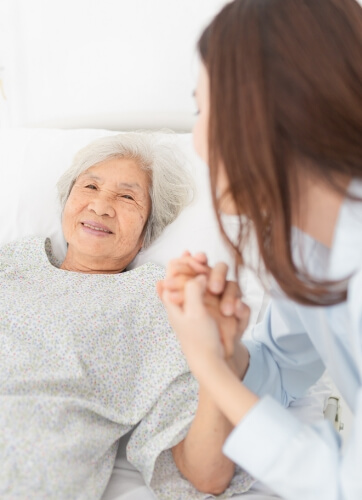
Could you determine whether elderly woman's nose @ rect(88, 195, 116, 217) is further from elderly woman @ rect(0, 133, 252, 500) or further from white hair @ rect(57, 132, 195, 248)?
white hair @ rect(57, 132, 195, 248)

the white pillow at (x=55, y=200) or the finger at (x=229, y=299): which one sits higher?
the finger at (x=229, y=299)

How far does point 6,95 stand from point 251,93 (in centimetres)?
177

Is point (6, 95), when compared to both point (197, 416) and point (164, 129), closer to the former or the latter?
point (164, 129)

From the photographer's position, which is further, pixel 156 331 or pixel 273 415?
pixel 156 331

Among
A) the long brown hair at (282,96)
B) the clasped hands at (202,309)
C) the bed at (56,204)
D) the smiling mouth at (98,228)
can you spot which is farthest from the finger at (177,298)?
the smiling mouth at (98,228)

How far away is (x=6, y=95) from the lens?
2281 millimetres

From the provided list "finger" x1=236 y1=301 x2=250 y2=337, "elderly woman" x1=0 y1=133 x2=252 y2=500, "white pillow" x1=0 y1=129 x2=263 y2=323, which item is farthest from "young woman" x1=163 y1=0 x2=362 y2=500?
Result: "white pillow" x1=0 y1=129 x2=263 y2=323

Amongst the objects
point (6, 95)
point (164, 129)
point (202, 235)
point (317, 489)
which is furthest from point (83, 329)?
point (6, 95)

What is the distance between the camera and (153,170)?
1.67 meters

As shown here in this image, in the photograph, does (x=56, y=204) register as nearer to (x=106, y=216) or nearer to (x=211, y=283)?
(x=106, y=216)

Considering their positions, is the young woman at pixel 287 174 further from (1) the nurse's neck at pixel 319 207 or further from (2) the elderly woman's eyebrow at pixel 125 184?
(2) the elderly woman's eyebrow at pixel 125 184

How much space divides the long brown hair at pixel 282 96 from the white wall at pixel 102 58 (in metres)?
1.18

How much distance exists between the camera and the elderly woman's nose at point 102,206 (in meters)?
1.56

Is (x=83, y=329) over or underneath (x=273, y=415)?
underneath
